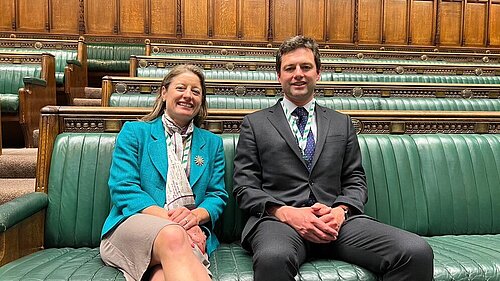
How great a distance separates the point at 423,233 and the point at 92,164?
1.05m

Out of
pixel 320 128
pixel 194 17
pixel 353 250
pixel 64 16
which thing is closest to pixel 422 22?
pixel 194 17

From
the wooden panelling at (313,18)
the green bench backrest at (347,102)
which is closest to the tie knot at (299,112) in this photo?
the green bench backrest at (347,102)

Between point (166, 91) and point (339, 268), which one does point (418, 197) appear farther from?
point (166, 91)

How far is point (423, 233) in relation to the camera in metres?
1.39

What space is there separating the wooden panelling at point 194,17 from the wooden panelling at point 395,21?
82.7 inches

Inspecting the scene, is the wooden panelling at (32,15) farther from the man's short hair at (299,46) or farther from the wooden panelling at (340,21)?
the man's short hair at (299,46)

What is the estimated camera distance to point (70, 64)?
10.2ft

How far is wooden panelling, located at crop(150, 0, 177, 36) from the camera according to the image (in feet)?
15.6

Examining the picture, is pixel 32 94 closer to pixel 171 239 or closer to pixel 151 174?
pixel 151 174

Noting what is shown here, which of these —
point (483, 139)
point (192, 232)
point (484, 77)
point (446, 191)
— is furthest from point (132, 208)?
point (484, 77)

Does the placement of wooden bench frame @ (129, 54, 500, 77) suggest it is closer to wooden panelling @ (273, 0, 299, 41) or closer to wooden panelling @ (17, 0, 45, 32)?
wooden panelling @ (273, 0, 299, 41)

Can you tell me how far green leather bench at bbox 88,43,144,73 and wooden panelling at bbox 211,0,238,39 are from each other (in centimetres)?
87

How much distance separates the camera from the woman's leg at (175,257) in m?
0.88

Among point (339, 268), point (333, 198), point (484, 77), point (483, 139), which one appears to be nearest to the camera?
point (339, 268)
